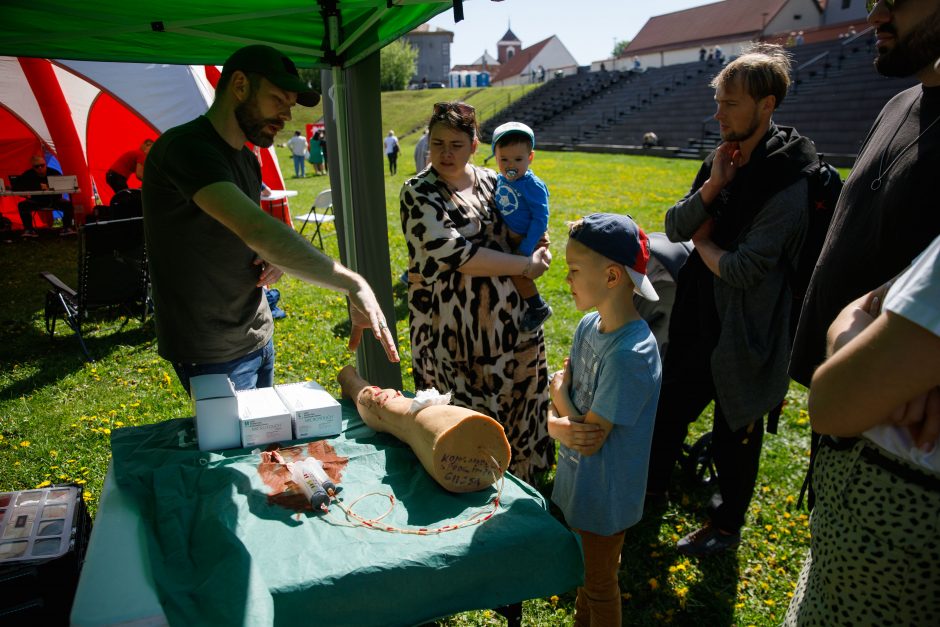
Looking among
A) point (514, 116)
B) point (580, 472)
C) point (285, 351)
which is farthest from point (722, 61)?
point (580, 472)

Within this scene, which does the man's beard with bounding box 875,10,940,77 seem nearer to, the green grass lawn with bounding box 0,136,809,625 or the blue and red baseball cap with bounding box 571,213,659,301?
the blue and red baseball cap with bounding box 571,213,659,301

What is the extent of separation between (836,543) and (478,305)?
1.72 meters

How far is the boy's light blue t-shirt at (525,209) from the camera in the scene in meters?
2.84

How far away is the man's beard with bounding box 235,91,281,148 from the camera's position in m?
2.17

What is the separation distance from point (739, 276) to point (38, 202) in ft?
39.7

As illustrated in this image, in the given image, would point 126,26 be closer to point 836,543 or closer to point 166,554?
point 166,554

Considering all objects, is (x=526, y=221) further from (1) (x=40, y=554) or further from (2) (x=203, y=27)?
(1) (x=40, y=554)

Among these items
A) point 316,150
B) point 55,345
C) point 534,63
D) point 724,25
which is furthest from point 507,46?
point 55,345

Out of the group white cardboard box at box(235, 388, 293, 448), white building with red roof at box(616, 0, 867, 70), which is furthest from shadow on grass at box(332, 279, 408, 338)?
white building with red roof at box(616, 0, 867, 70)

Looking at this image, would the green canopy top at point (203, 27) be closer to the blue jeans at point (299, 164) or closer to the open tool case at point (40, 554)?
the open tool case at point (40, 554)

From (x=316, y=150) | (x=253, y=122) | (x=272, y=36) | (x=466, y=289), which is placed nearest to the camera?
(x=253, y=122)

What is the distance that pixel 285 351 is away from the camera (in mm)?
5527

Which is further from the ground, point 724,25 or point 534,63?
point 534,63

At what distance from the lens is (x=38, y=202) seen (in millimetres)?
10672
